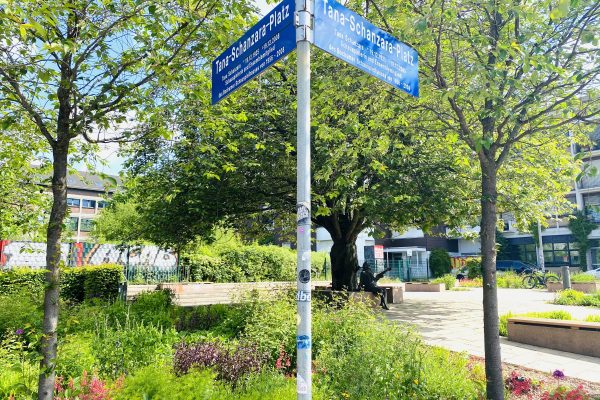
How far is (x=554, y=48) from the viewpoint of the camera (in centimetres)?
473

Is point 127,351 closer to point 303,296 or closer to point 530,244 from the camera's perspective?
point 303,296

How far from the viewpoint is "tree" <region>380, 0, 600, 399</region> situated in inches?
165

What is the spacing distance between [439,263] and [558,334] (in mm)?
28431

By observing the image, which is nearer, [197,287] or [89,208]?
[197,287]

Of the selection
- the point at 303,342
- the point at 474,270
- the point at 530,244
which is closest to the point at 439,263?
the point at 474,270

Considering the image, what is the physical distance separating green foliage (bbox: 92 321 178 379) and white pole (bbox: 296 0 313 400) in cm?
314

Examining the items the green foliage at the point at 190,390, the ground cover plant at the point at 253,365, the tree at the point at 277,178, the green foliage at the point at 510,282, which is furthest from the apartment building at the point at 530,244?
the green foliage at the point at 190,390

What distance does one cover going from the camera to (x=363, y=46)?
3139 millimetres

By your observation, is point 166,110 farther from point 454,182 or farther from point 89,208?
point 89,208

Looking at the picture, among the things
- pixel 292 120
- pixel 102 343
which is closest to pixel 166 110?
pixel 102 343

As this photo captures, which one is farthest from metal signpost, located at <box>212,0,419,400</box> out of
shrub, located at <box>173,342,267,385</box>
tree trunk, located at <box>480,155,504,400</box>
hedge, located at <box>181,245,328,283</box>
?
hedge, located at <box>181,245,328,283</box>

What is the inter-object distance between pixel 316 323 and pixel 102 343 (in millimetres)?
2808

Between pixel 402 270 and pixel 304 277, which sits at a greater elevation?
pixel 304 277

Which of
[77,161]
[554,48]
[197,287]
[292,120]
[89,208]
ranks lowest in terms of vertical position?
[197,287]
